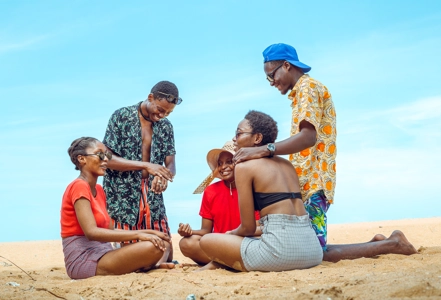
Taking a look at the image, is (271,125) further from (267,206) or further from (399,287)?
(399,287)

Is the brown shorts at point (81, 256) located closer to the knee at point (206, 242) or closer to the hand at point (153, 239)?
the hand at point (153, 239)

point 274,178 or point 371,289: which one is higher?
point 274,178

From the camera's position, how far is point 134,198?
753 cm

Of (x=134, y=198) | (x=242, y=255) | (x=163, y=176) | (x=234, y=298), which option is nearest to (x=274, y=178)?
(x=242, y=255)

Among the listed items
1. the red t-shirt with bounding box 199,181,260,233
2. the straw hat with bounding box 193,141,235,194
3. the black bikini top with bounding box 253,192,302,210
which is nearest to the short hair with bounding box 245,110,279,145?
the black bikini top with bounding box 253,192,302,210

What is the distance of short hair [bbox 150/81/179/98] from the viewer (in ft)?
23.6

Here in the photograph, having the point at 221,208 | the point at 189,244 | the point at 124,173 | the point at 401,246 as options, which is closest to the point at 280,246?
the point at 221,208

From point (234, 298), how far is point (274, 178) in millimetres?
1394

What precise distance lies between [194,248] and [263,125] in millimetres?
1906

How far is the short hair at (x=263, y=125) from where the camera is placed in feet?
19.3

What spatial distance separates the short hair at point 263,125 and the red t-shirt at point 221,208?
1.30m

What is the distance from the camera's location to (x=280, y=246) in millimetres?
5562

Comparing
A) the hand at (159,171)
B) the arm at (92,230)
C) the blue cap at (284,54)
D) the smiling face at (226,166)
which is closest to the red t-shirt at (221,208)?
the smiling face at (226,166)

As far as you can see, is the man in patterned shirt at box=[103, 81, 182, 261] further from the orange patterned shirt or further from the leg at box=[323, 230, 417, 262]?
the leg at box=[323, 230, 417, 262]
